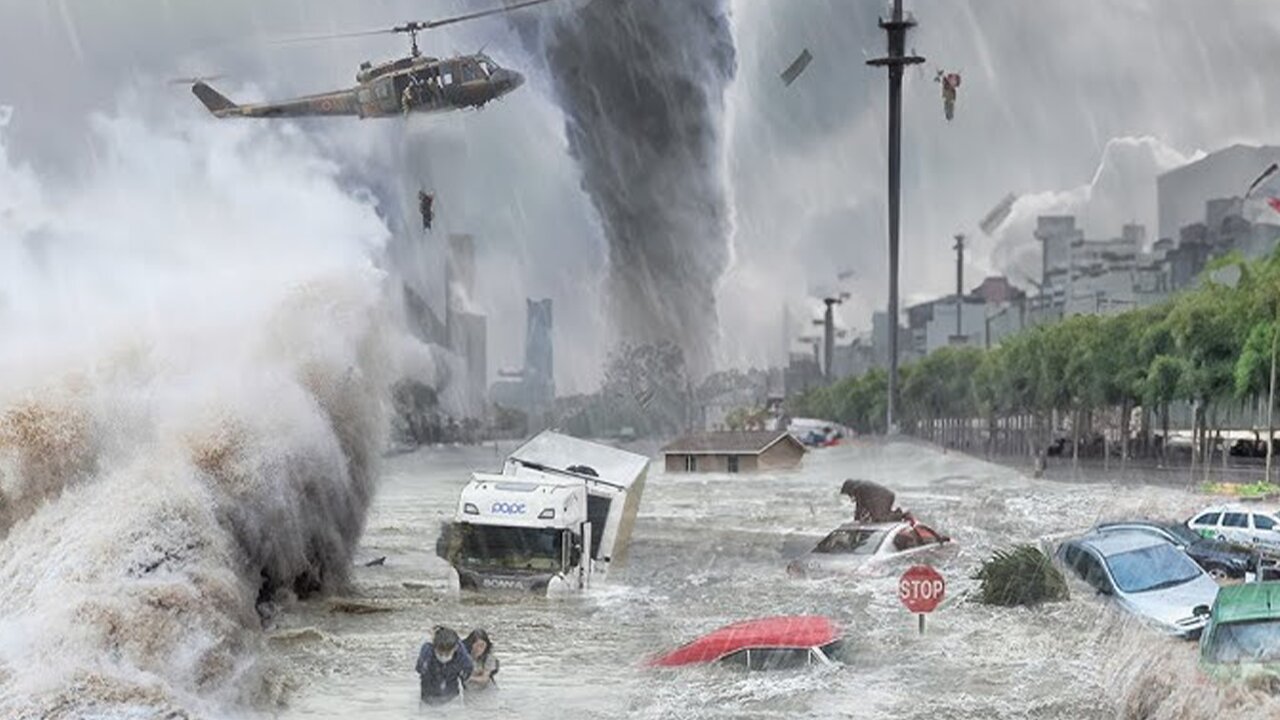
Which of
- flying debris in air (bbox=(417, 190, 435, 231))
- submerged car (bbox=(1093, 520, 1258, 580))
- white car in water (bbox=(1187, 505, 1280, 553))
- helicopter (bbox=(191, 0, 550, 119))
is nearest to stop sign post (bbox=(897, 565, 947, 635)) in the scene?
submerged car (bbox=(1093, 520, 1258, 580))

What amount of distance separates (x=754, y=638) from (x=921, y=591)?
164cm

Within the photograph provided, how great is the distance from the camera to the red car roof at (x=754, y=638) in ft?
29.8

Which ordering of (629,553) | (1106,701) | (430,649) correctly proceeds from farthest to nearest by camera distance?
(629,553) → (430,649) → (1106,701)

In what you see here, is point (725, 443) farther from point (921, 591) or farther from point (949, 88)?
point (921, 591)

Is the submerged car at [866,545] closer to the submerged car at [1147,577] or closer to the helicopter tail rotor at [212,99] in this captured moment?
the submerged car at [1147,577]

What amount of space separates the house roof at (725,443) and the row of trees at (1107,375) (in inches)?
29.0

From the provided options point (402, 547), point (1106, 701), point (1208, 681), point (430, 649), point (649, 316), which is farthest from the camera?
point (649, 316)

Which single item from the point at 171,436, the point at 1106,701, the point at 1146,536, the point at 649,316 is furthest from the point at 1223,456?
the point at 171,436

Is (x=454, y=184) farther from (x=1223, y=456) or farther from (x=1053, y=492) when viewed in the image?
(x=1223, y=456)

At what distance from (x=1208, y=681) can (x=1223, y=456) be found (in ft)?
22.3

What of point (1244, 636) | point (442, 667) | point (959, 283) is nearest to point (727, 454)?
point (959, 283)

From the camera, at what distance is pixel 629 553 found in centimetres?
1273

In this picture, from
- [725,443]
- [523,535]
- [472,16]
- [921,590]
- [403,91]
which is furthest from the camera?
[725,443]

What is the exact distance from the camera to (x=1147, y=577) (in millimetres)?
9328
